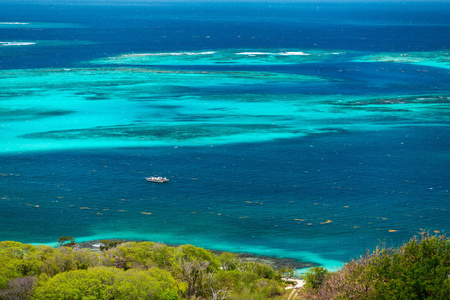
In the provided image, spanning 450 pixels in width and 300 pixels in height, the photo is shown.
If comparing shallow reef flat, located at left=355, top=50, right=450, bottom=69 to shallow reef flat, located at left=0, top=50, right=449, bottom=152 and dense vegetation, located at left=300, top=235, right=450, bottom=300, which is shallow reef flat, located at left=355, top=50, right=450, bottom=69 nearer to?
shallow reef flat, located at left=0, top=50, right=449, bottom=152

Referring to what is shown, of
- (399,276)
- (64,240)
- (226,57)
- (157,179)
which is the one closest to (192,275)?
(399,276)

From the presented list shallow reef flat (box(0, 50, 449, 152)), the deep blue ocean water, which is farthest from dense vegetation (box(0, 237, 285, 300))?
shallow reef flat (box(0, 50, 449, 152))

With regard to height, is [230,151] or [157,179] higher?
[230,151]

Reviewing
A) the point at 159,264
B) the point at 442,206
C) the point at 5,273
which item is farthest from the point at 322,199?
the point at 5,273

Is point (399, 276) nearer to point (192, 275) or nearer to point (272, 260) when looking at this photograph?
point (192, 275)

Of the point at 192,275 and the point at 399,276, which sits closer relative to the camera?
the point at 399,276

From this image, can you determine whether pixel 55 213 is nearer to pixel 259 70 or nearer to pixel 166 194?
pixel 166 194
